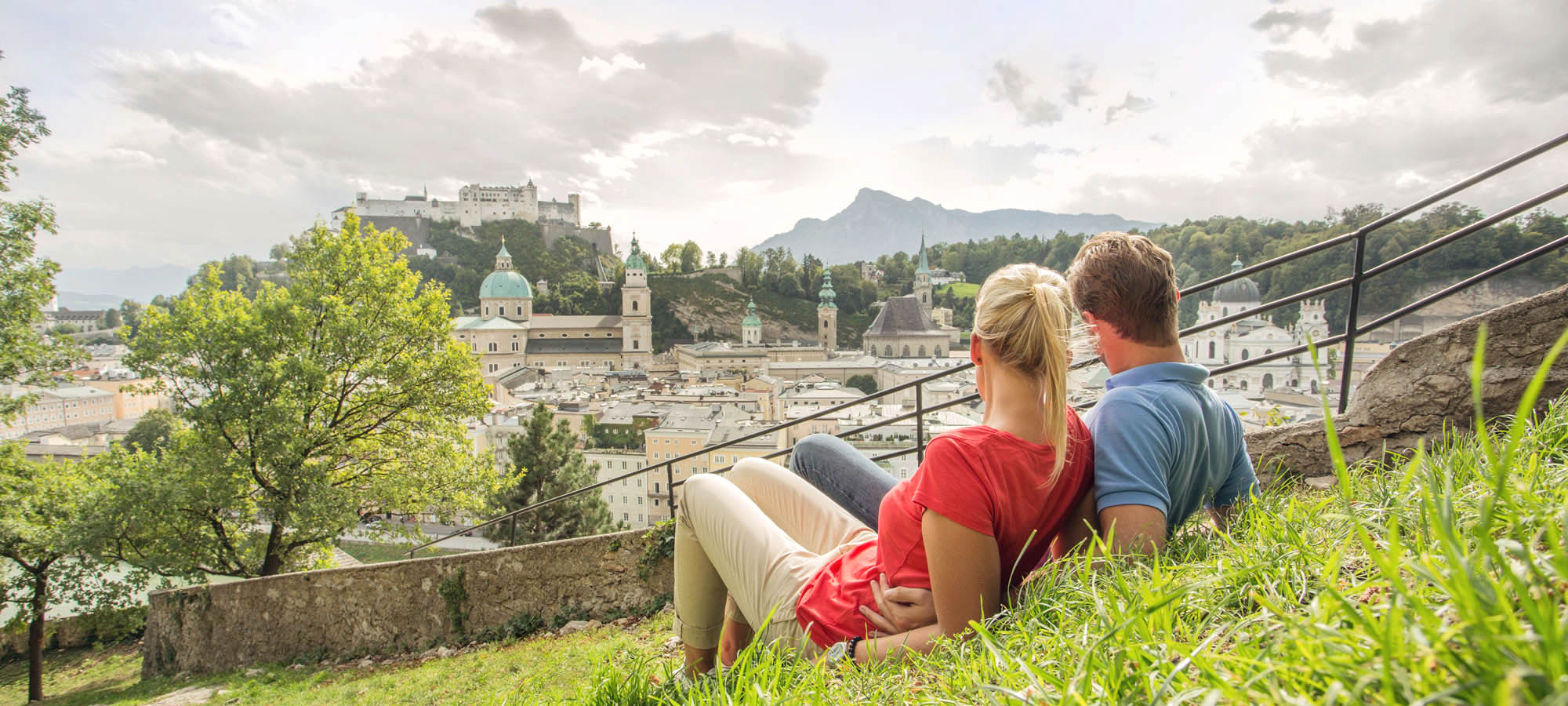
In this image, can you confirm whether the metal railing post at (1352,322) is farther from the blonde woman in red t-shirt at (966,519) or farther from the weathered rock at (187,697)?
the weathered rock at (187,697)

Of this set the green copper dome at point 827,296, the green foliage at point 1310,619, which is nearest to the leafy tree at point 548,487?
the green foliage at point 1310,619

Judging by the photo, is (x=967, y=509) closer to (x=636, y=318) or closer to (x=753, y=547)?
(x=753, y=547)

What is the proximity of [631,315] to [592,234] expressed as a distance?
938 inches

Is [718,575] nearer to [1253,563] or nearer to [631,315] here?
[1253,563]

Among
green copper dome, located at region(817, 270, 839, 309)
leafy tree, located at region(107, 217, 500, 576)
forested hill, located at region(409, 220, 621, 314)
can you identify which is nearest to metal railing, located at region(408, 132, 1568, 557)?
leafy tree, located at region(107, 217, 500, 576)

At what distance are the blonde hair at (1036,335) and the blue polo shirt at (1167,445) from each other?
10 centimetres

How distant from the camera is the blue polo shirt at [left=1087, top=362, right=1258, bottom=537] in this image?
1.32 m

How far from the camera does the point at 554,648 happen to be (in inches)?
136

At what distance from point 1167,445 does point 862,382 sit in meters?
49.2

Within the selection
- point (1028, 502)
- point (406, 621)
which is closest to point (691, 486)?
point (1028, 502)

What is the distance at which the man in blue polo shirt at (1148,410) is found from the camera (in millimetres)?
1325

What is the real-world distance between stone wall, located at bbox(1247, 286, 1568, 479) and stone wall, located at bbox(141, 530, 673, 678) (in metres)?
2.83

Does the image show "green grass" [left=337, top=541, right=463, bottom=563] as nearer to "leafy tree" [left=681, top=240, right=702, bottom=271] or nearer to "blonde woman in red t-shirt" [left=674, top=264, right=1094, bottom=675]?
"blonde woman in red t-shirt" [left=674, top=264, right=1094, bottom=675]

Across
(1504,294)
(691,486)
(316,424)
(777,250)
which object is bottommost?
(316,424)
